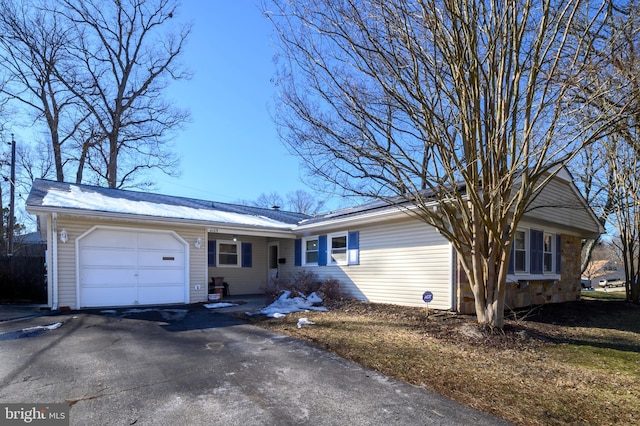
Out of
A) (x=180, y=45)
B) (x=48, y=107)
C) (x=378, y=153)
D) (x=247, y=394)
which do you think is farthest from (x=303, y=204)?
(x=247, y=394)

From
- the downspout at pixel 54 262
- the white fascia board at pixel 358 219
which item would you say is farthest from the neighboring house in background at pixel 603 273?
the downspout at pixel 54 262

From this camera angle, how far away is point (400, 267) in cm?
1003

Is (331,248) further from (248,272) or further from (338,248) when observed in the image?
(248,272)

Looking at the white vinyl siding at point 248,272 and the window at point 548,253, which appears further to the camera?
the white vinyl siding at point 248,272

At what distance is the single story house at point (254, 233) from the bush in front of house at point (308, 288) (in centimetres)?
40

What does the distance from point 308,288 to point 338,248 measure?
170 cm

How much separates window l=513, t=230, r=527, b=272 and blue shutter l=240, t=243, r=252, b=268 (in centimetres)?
939

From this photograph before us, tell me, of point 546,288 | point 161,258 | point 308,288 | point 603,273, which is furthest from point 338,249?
point 603,273

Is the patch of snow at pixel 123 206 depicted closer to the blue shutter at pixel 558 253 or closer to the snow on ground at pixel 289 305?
the snow on ground at pixel 289 305

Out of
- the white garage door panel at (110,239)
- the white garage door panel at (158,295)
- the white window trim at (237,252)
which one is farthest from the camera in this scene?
the white window trim at (237,252)

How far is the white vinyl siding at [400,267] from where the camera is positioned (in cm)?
902

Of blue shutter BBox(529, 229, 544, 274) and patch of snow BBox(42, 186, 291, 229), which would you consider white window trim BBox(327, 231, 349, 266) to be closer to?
patch of snow BBox(42, 186, 291, 229)

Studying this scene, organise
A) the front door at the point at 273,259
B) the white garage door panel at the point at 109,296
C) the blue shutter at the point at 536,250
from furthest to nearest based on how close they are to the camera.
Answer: the front door at the point at 273,259 < the blue shutter at the point at 536,250 < the white garage door panel at the point at 109,296

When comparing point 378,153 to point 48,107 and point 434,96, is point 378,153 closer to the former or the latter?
point 434,96
